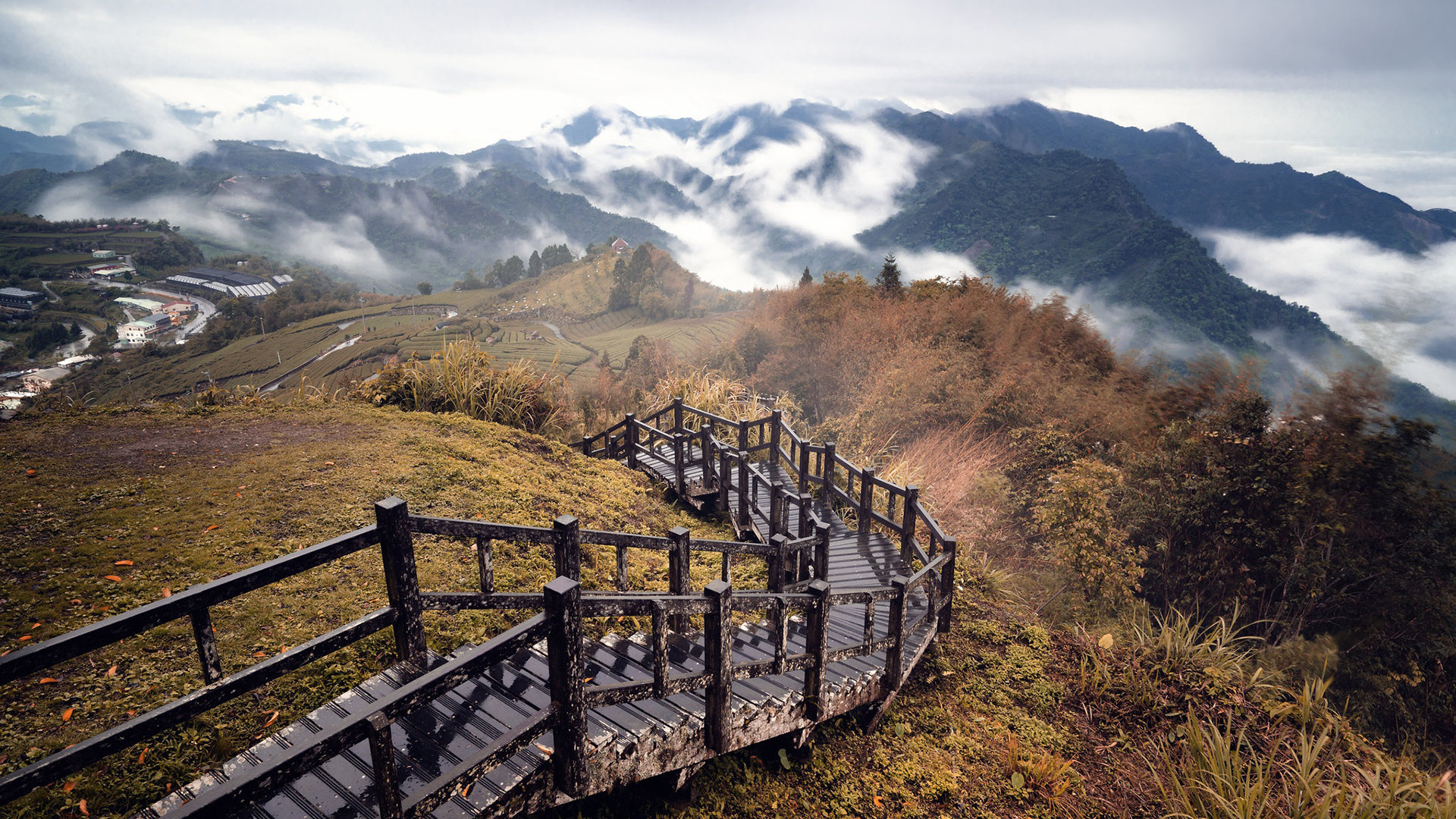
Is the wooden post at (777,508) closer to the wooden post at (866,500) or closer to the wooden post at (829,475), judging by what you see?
the wooden post at (866,500)

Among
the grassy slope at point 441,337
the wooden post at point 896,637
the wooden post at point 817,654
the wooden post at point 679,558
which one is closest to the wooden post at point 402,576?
the wooden post at point 679,558

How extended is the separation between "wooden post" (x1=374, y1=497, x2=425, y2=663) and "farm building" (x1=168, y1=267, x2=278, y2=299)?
105677mm

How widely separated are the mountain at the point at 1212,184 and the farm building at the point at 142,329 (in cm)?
15262

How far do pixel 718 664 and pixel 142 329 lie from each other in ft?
291

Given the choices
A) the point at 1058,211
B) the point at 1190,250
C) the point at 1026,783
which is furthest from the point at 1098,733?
the point at 1058,211

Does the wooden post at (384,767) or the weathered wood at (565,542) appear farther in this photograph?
the weathered wood at (565,542)

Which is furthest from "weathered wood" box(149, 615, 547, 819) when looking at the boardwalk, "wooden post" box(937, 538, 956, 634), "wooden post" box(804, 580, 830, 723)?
"wooden post" box(937, 538, 956, 634)

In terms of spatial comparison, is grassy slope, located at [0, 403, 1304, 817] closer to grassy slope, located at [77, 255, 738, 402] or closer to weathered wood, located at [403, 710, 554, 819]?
weathered wood, located at [403, 710, 554, 819]

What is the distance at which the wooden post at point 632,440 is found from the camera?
1185 centimetres

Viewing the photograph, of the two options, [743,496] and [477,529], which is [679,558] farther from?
[743,496]

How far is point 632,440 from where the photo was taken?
474 inches

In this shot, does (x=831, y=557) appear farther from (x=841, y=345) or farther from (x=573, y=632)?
(x=841, y=345)

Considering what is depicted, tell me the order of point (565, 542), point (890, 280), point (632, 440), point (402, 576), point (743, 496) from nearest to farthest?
point (402, 576) → point (565, 542) → point (743, 496) → point (632, 440) → point (890, 280)

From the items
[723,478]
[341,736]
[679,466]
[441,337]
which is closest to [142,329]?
[441,337]
